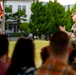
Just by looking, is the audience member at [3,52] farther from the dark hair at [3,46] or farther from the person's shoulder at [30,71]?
the person's shoulder at [30,71]

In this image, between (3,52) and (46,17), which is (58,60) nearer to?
(3,52)

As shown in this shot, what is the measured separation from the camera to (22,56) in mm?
3305

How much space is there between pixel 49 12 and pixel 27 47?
153ft

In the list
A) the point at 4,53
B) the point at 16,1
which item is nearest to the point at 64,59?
the point at 4,53

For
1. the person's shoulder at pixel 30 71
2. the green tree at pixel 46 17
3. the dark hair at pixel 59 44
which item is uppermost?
the dark hair at pixel 59 44

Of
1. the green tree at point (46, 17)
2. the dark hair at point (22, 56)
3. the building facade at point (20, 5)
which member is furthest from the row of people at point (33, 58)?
the building facade at point (20, 5)

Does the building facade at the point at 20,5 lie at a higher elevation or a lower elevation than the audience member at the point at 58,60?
lower

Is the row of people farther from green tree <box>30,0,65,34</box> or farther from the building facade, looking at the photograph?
the building facade

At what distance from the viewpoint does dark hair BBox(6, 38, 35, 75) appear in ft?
10.8

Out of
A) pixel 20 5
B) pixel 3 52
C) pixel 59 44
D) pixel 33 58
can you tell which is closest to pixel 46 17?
pixel 20 5

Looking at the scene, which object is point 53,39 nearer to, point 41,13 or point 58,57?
point 58,57

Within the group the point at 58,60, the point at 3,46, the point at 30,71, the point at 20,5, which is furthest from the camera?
the point at 20,5

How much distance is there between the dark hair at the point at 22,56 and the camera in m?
3.30

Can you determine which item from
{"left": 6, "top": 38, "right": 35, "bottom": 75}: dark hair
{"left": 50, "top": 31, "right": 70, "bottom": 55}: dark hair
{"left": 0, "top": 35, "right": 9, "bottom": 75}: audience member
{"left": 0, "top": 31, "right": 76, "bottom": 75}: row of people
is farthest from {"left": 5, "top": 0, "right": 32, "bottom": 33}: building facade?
{"left": 50, "top": 31, "right": 70, "bottom": 55}: dark hair
